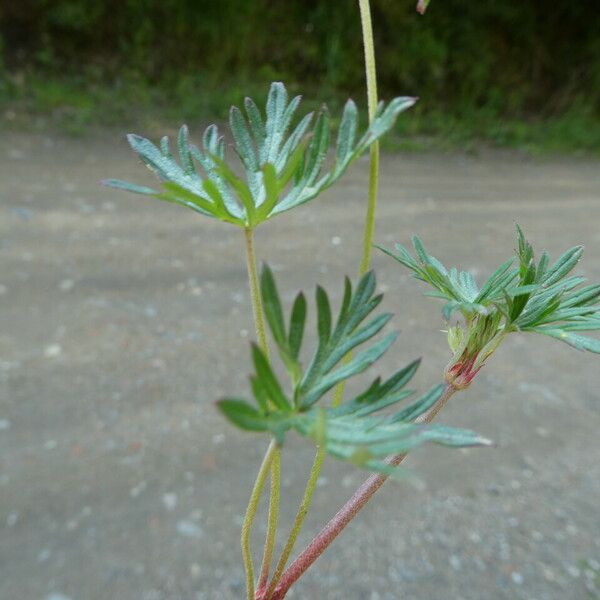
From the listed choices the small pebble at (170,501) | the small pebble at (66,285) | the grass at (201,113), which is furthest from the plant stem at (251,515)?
the grass at (201,113)

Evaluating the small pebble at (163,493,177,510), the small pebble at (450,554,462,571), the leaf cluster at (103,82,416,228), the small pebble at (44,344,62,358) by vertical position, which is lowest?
the small pebble at (450,554,462,571)

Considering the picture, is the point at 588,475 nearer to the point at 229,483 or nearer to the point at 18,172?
the point at 229,483

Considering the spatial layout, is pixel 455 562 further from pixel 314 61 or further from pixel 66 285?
pixel 314 61

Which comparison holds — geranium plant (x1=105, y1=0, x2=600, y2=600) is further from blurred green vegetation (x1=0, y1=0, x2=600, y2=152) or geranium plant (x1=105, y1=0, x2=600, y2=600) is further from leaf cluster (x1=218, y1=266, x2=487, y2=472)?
blurred green vegetation (x1=0, y1=0, x2=600, y2=152)

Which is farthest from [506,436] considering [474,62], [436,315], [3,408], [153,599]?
[474,62]

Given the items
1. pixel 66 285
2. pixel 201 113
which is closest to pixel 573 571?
pixel 66 285

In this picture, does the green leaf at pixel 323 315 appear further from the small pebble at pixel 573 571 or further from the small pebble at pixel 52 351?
the small pebble at pixel 52 351

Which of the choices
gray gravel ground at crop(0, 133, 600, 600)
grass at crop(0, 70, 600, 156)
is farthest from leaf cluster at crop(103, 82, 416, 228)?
grass at crop(0, 70, 600, 156)
